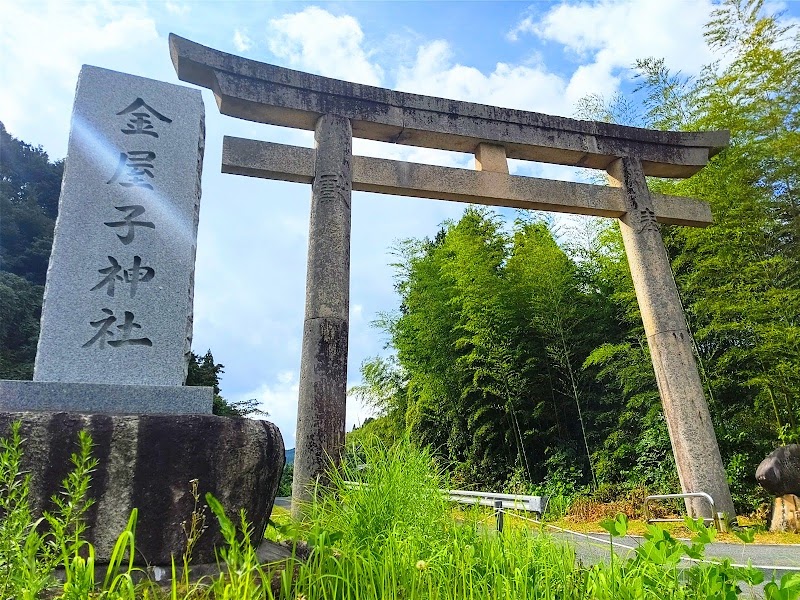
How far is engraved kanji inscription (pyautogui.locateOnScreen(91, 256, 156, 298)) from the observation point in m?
2.87

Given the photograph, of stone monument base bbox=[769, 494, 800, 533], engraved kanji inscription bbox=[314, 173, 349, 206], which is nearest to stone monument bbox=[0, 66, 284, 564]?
engraved kanji inscription bbox=[314, 173, 349, 206]

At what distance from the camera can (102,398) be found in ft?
8.21

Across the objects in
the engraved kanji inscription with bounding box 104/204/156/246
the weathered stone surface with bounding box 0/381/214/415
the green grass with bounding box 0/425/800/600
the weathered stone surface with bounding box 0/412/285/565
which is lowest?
the green grass with bounding box 0/425/800/600

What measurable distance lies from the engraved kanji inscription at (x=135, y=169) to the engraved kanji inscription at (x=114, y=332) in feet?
2.59

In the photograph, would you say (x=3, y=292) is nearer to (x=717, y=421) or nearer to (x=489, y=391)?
(x=489, y=391)

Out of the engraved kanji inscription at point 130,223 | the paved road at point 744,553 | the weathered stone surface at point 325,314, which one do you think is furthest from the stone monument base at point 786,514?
the engraved kanji inscription at point 130,223

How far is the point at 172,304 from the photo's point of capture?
9.73ft

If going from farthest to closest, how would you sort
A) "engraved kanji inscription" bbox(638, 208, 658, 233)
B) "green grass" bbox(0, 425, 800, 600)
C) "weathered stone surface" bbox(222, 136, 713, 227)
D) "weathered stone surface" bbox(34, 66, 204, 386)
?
"engraved kanji inscription" bbox(638, 208, 658, 233) < "weathered stone surface" bbox(222, 136, 713, 227) < "weathered stone surface" bbox(34, 66, 204, 386) < "green grass" bbox(0, 425, 800, 600)

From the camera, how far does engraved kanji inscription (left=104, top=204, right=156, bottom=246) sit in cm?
296

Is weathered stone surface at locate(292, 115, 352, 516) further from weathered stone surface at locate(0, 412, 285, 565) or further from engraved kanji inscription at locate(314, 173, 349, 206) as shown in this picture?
weathered stone surface at locate(0, 412, 285, 565)

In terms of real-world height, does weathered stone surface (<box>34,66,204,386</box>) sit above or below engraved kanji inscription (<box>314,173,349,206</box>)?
below

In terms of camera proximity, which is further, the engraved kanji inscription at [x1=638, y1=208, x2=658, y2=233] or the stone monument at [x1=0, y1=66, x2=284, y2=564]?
the engraved kanji inscription at [x1=638, y1=208, x2=658, y2=233]

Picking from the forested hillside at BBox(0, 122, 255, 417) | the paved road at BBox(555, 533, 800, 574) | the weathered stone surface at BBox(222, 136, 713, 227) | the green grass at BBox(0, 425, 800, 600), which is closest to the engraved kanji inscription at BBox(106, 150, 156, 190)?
the green grass at BBox(0, 425, 800, 600)

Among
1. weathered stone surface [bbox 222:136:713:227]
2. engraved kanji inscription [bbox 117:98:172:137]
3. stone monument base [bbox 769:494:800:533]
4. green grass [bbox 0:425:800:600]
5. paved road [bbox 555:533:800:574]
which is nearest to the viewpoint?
green grass [bbox 0:425:800:600]
